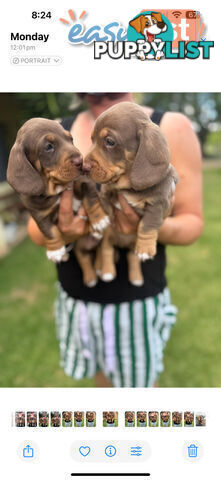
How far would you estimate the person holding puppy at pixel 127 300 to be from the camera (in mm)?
1275

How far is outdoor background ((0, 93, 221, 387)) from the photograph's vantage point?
253 centimetres

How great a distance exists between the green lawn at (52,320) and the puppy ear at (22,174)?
1874 millimetres

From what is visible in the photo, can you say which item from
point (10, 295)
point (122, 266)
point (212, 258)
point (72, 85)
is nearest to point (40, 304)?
point (10, 295)

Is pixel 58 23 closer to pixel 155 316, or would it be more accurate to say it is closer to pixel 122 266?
pixel 122 266

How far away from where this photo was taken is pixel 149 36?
1078 mm

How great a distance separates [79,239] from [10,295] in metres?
2.68

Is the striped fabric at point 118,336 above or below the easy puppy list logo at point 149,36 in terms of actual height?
below
